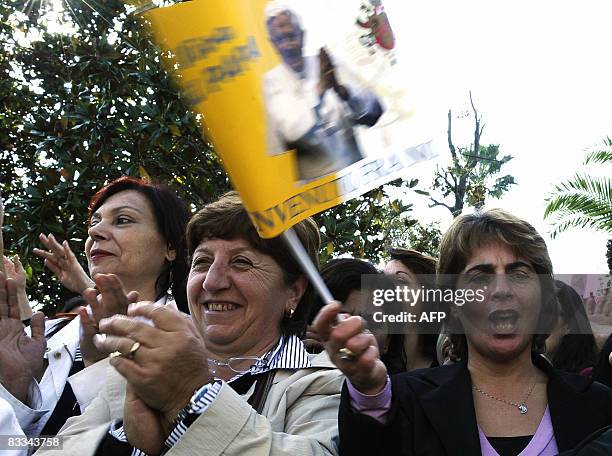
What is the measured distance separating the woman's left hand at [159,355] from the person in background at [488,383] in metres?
0.39

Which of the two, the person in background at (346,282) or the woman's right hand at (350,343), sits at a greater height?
the woman's right hand at (350,343)

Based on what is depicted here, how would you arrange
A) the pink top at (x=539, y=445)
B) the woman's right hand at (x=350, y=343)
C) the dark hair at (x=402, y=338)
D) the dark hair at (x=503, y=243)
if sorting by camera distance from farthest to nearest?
1. the dark hair at (x=402, y=338)
2. the dark hair at (x=503, y=243)
3. the pink top at (x=539, y=445)
4. the woman's right hand at (x=350, y=343)

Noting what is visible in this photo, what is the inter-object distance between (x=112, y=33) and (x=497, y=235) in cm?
403

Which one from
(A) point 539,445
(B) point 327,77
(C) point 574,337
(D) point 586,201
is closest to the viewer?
(B) point 327,77

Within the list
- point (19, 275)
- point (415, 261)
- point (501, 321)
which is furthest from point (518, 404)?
point (19, 275)

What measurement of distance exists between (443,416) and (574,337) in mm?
1196

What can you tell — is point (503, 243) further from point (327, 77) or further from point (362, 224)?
point (362, 224)

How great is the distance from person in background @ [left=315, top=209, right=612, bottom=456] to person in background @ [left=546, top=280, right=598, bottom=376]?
72 millimetres

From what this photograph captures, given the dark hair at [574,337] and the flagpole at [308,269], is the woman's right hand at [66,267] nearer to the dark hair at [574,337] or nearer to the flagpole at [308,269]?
the flagpole at [308,269]

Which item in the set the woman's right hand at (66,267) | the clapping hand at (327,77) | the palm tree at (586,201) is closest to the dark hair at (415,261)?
the woman's right hand at (66,267)

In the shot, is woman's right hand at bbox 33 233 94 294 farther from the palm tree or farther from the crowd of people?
the palm tree

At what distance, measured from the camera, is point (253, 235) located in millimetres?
2725

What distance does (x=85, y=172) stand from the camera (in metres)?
5.40

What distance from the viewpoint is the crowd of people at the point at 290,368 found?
194 centimetres
